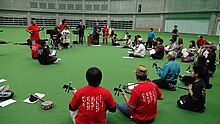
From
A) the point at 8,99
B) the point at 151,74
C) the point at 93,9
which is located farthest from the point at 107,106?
the point at 93,9

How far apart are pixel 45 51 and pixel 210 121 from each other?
253 inches

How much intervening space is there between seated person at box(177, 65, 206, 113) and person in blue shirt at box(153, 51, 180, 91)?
0.95 m

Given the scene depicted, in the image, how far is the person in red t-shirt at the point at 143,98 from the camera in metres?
2.84

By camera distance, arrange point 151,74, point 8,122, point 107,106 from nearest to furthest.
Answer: point 107,106, point 8,122, point 151,74

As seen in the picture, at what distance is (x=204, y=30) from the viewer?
22984mm

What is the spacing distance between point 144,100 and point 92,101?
981mm

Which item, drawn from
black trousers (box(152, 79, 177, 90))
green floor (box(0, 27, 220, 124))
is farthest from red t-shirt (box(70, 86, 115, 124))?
black trousers (box(152, 79, 177, 90))

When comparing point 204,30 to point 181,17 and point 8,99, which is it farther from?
point 8,99

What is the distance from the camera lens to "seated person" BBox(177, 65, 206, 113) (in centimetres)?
339

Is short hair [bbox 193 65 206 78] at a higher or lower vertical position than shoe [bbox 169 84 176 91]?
higher

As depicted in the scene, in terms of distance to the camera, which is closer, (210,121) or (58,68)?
(210,121)

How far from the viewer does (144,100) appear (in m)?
2.88

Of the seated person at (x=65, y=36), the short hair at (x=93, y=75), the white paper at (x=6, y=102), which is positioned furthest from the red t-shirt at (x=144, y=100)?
the seated person at (x=65, y=36)

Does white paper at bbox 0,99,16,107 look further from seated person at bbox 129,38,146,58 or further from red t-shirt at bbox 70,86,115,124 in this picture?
seated person at bbox 129,38,146,58
